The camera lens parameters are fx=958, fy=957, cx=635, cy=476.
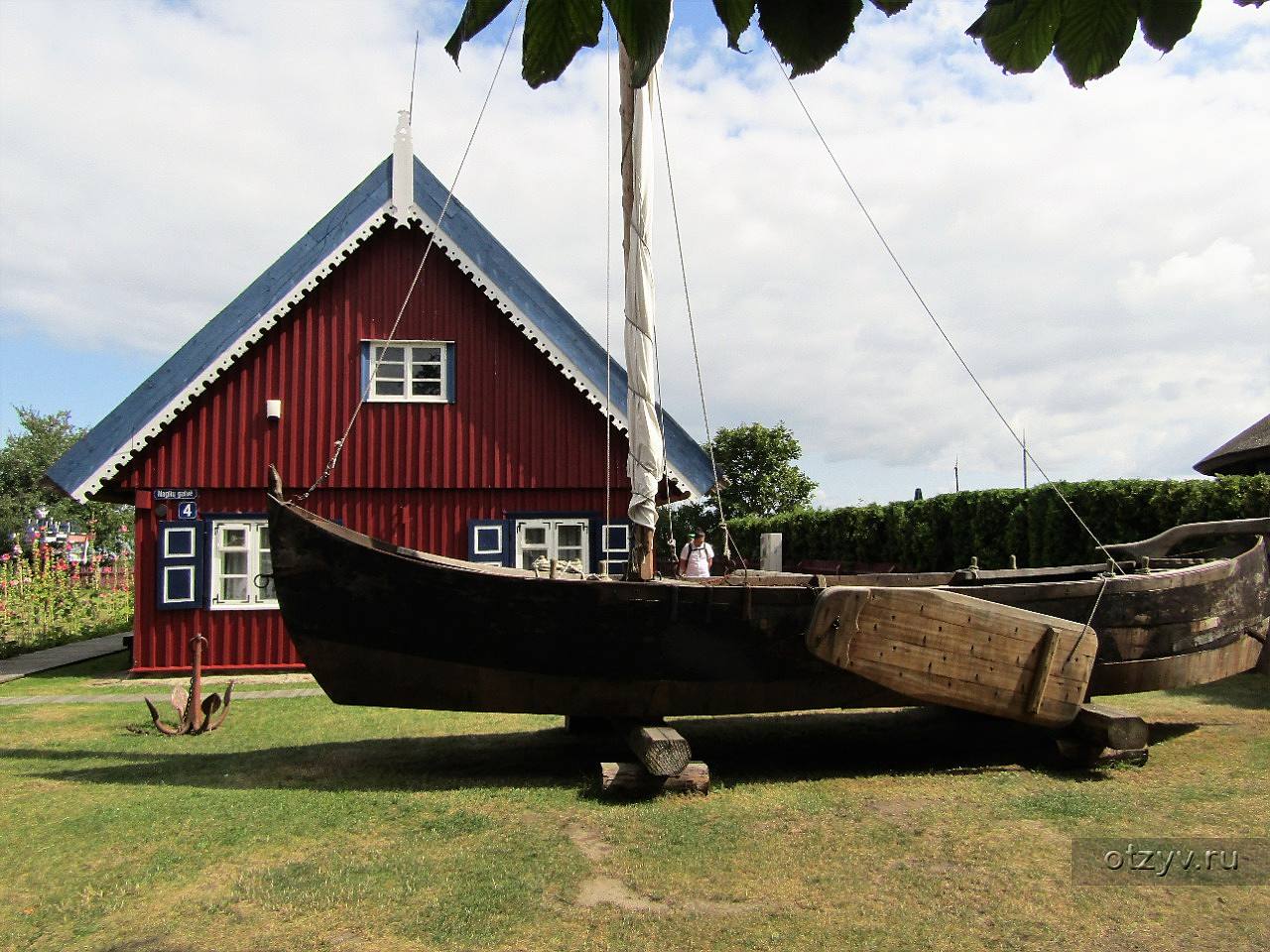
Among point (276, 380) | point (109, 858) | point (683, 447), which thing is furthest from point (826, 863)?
point (276, 380)

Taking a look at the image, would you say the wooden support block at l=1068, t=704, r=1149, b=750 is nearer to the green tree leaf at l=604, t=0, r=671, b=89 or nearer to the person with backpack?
the person with backpack

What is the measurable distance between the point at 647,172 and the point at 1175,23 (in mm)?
5903

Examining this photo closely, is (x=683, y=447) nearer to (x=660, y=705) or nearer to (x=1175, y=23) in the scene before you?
(x=660, y=705)

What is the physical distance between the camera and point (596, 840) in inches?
210

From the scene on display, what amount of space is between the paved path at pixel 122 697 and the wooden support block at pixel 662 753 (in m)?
5.91

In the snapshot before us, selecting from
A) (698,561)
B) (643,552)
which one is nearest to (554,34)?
(643,552)

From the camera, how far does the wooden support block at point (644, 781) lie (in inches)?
241

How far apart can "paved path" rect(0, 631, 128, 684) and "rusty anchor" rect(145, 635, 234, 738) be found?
5.56 m

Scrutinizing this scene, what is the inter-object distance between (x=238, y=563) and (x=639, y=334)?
8.10m

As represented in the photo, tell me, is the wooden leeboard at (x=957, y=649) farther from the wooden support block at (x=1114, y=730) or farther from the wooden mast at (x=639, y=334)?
the wooden mast at (x=639, y=334)

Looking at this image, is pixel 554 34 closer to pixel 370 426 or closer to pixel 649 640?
pixel 649 640

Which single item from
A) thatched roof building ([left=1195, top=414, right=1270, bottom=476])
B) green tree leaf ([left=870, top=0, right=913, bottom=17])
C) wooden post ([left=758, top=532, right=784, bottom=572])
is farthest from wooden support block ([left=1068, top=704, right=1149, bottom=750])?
thatched roof building ([left=1195, top=414, right=1270, bottom=476])

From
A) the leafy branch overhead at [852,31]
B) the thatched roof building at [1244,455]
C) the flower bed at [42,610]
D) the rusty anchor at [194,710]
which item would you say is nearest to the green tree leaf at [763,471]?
the thatched roof building at [1244,455]

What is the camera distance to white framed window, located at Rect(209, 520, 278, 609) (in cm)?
1292
